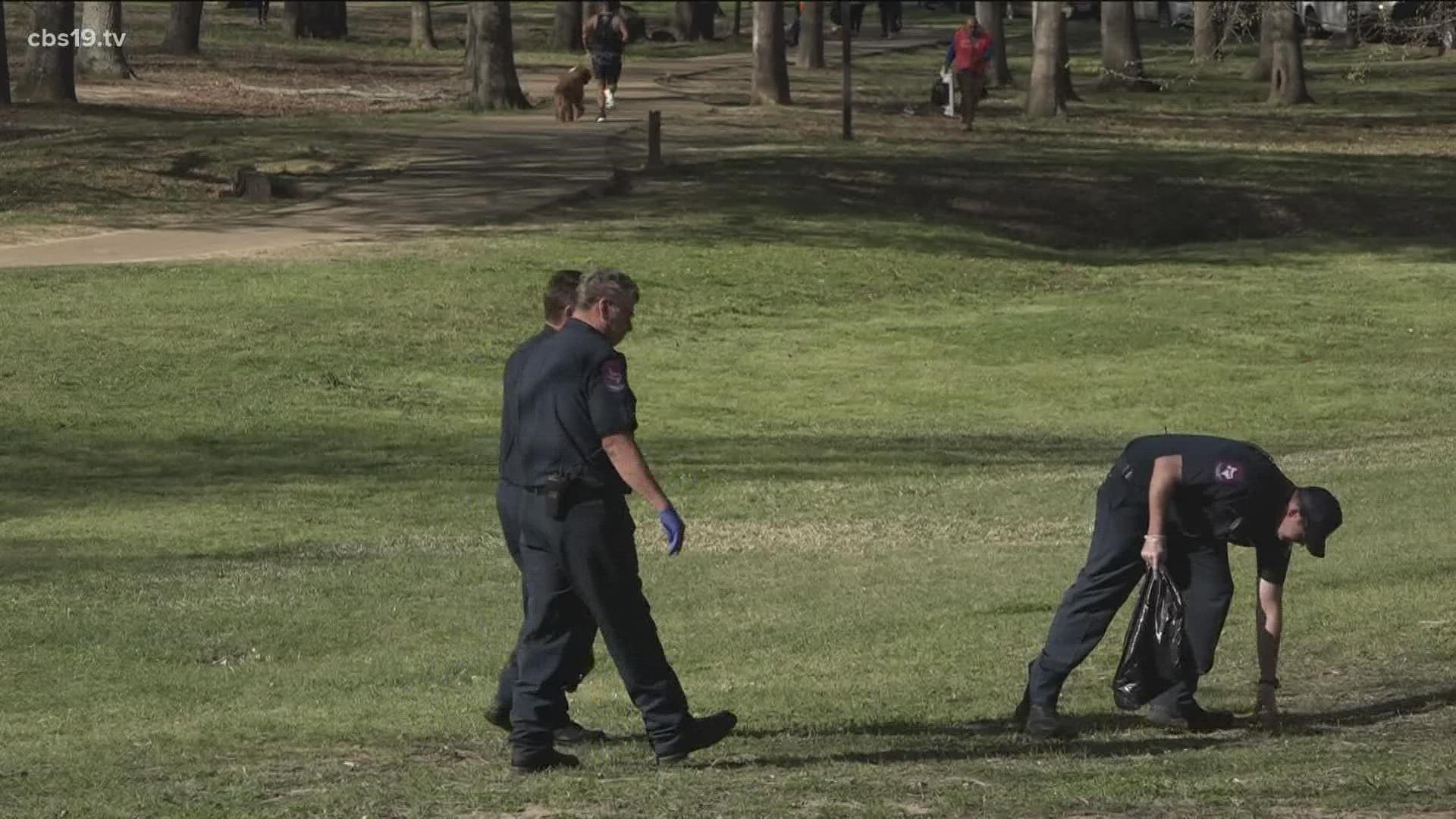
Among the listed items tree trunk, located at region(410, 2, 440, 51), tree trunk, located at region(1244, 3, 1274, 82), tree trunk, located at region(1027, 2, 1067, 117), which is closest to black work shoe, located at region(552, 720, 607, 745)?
tree trunk, located at region(1027, 2, 1067, 117)

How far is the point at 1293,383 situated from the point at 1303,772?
16690 mm

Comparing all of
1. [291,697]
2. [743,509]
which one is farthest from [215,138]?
[291,697]

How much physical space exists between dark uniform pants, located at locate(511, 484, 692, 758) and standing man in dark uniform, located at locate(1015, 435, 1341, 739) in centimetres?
168

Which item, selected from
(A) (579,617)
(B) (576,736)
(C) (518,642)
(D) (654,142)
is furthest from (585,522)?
(D) (654,142)

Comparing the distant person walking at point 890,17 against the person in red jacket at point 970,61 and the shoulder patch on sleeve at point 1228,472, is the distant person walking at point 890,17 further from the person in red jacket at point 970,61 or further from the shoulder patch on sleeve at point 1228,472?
the shoulder patch on sleeve at point 1228,472

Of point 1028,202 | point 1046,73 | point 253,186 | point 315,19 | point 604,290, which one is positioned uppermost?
point 604,290

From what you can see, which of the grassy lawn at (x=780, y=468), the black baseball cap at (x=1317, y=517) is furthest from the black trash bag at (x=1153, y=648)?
the black baseball cap at (x=1317, y=517)

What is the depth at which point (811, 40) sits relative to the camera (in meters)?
58.3

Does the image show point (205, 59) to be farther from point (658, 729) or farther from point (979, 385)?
point (658, 729)

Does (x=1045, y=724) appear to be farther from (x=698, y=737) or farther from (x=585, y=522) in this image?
(x=585, y=522)

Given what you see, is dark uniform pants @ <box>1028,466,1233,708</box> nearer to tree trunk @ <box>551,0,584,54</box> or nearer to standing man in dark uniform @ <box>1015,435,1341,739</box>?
standing man in dark uniform @ <box>1015,435,1341,739</box>

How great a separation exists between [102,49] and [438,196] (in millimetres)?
18750

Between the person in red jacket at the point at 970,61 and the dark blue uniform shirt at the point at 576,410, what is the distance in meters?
32.3

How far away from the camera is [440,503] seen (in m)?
18.2
